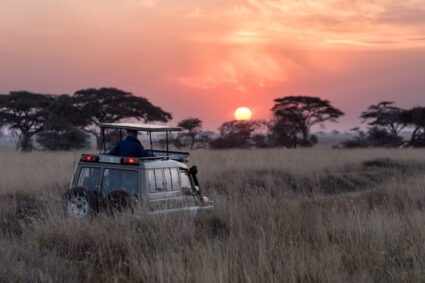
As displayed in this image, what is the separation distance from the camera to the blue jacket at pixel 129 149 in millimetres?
10055

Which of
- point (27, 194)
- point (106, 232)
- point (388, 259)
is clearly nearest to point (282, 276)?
point (388, 259)

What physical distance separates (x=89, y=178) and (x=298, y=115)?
46.2 m

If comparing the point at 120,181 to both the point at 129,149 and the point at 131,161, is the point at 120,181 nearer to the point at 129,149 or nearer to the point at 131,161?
the point at 131,161

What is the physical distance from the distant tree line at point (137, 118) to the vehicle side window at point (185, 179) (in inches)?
1214

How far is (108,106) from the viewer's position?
42.6m

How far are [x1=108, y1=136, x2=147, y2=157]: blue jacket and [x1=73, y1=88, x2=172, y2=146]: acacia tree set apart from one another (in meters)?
31.8

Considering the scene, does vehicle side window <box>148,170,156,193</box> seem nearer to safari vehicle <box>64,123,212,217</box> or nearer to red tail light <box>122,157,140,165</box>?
safari vehicle <box>64,123,212,217</box>

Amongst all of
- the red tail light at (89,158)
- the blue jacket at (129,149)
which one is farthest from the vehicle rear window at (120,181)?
the blue jacket at (129,149)

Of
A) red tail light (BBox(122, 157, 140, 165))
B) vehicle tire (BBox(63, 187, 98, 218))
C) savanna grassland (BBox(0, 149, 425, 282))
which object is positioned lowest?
savanna grassland (BBox(0, 149, 425, 282))

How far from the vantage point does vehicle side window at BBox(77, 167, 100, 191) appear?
9297 millimetres

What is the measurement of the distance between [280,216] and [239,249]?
2.03 metres

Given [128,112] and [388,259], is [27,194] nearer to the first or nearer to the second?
[388,259]

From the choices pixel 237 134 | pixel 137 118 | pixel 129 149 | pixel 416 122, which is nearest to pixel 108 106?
pixel 137 118

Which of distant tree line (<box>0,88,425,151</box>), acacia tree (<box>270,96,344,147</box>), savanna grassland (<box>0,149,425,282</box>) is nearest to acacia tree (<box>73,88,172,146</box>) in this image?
distant tree line (<box>0,88,425,151</box>)
